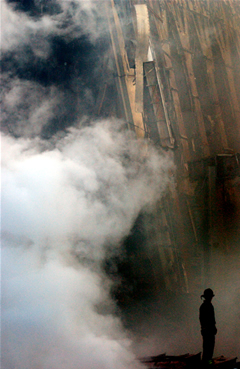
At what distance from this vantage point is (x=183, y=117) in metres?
4.75

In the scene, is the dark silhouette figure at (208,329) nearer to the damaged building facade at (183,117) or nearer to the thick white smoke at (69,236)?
the thick white smoke at (69,236)

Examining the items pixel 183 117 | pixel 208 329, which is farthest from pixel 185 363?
pixel 183 117

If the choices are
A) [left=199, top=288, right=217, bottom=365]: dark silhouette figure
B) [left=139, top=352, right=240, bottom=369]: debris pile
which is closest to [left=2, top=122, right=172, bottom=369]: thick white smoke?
[left=139, top=352, right=240, bottom=369]: debris pile

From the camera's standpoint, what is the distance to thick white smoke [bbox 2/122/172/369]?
11.2 feet

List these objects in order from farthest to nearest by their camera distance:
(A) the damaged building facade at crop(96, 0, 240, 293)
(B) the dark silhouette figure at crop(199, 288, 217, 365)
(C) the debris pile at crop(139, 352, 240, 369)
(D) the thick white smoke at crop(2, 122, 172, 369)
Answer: (A) the damaged building facade at crop(96, 0, 240, 293) → (D) the thick white smoke at crop(2, 122, 172, 369) → (B) the dark silhouette figure at crop(199, 288, 217, 365) → (C) the debris pile at crop(139, 352, 240, 369)

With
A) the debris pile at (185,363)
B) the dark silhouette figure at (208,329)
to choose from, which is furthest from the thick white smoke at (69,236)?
the dark silhouette figure at (208,329)

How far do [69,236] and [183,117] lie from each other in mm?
2390

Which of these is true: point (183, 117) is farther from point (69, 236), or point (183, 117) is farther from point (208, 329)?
point (208, 329)

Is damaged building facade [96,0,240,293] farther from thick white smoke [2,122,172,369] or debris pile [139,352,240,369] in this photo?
debris pile [139,352,240,369]

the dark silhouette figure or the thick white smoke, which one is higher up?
the thick white smoke

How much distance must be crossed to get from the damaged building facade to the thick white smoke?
0.34m

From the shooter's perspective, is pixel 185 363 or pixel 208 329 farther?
pixel 208 329

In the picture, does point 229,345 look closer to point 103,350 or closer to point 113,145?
point 103,350

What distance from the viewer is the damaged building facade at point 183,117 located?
4547 millimetres
